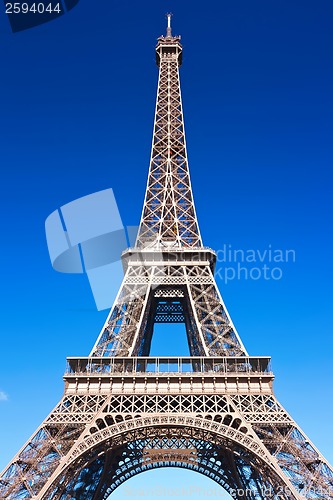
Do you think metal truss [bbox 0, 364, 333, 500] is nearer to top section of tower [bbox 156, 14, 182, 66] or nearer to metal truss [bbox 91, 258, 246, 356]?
metal truss [bbox 91, 258, 246, 356]

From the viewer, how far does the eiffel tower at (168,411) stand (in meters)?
21.2

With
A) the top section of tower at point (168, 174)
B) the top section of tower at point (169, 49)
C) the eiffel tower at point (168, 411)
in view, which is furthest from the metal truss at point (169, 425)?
the top section of tower at point (169, 49)

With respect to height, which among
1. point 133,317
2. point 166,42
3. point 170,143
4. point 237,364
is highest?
point 166,42

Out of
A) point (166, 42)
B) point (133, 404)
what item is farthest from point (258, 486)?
point (166, 42)

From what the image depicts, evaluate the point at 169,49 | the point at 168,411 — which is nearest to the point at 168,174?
the point at 169,49

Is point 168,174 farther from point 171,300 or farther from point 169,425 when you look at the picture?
point 169,425

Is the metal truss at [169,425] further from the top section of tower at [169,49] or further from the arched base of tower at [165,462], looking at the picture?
the top section of tower at [169,49]

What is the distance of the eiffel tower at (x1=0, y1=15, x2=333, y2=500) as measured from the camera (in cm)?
2116

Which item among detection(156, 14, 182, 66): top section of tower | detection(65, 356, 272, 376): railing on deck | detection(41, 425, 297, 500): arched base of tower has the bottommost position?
detection(41, 425, 297, 500): arched base of tower

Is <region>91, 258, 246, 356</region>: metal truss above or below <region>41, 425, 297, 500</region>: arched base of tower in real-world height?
above

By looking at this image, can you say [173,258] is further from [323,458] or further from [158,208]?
[323,458]

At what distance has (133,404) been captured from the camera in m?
23.8

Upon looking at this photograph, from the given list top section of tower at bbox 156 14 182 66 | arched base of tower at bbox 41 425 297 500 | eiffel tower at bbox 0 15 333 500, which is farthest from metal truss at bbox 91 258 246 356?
top section of tower at bbox 156 14 182 66

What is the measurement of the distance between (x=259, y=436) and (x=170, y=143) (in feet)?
86.7
